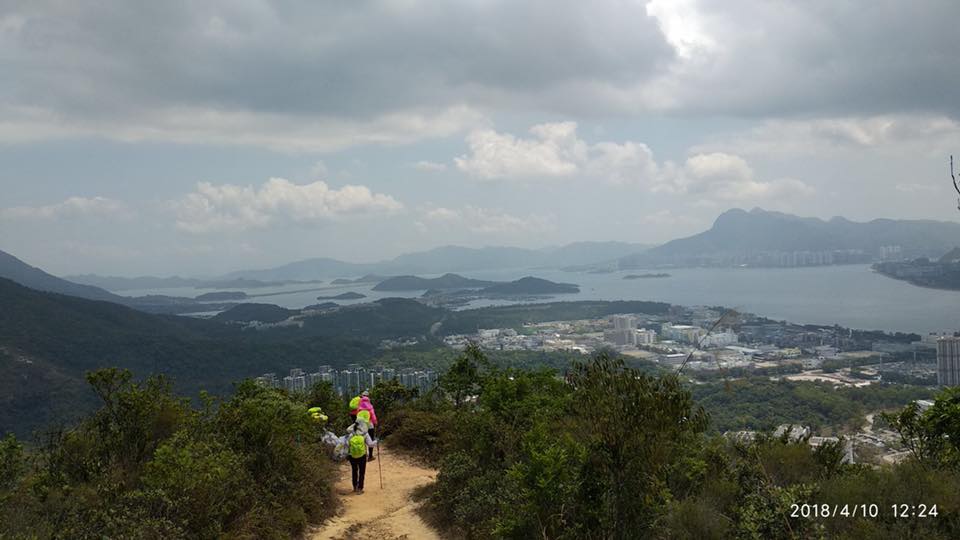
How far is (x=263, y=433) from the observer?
23.2 ft

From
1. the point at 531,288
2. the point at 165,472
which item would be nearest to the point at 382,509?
the point at 165,472

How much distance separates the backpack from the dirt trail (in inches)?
23.9

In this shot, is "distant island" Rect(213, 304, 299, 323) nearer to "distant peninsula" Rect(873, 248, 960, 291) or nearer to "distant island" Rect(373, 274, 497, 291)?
"distant island" Rect(373, 274, 497, 291)

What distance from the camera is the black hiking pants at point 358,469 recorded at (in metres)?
7.95

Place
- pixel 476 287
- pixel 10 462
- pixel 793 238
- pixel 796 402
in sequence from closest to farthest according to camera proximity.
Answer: pixel 10 462
pixel 796 402
pixel 476 287
pixel 793 238

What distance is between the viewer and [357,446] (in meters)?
7.86

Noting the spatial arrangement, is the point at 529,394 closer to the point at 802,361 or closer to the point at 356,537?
the point at 356,537

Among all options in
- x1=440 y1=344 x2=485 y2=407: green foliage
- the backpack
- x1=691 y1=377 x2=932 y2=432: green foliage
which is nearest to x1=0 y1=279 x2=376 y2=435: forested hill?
x1=440 y1=344 x2=485 y2=407: green foliage

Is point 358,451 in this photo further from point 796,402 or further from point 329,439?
point 796,402

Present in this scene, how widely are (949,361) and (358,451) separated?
28773 mm

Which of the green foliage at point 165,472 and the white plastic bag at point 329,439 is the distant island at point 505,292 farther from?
the green foliage at point 165,472

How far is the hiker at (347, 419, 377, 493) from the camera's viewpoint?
25.8ft

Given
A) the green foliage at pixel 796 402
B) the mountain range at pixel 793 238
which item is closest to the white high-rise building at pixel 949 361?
the green foliage at pixel 796 402

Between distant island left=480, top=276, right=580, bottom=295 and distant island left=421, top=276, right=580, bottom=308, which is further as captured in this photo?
distant island left=480, top=276, right=580, bottom=295
